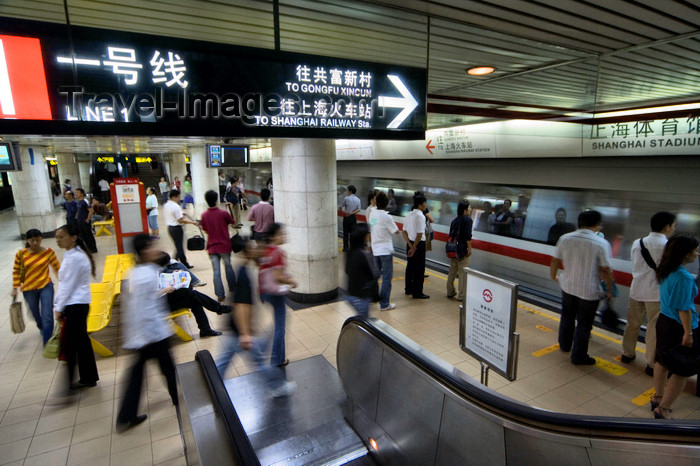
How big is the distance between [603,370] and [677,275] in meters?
1.70

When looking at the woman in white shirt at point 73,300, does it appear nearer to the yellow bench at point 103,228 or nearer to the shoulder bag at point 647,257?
the shoulder bag at point 647,257

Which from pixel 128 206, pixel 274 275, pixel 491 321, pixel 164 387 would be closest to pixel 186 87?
pixel 274 275

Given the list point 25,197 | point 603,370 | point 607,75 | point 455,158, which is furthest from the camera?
point 25,197

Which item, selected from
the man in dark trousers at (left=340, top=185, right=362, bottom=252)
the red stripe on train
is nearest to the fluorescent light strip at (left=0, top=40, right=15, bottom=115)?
the man in dark trousers at (left=340, top=185, right=362, bottom=252)

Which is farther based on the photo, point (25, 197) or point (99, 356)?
point (25, 197)

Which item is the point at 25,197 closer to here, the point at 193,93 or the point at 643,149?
the point at 193,93

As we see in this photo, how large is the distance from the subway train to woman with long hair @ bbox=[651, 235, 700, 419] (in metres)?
2.50

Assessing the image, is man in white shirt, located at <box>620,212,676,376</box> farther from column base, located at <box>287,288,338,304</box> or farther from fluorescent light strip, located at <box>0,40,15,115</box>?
fluorescent light strip, located at <box>0,40,15,115</box>

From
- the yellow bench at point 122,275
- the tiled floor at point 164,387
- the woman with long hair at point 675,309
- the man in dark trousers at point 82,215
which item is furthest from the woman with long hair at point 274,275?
the man in dark trousers at point 82,215

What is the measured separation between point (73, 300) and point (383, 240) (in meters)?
4.02

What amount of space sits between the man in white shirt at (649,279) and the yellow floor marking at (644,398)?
41 centimetres

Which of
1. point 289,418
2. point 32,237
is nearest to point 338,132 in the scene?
point 289,418

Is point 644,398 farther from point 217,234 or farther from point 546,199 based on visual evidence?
point 217,234

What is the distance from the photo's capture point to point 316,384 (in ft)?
13.5
